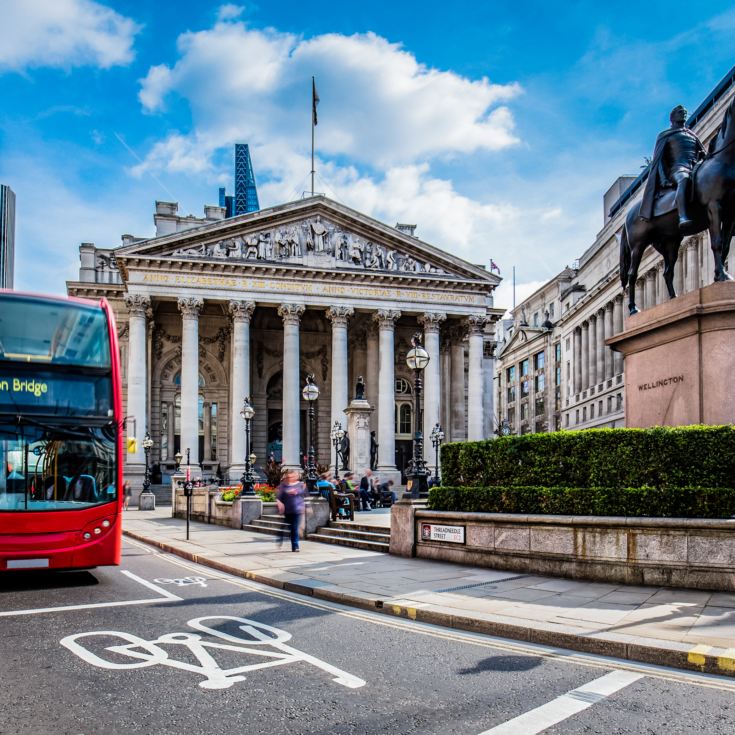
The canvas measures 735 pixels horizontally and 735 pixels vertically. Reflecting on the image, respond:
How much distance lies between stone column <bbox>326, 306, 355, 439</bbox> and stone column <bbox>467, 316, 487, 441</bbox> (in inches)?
355

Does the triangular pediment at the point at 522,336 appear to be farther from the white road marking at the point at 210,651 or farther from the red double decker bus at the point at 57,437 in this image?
the white road marking at the point at 210,651

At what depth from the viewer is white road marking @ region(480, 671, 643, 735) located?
18.4 ft

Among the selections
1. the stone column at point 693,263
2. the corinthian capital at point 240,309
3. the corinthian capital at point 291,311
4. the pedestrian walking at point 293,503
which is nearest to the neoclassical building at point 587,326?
the stone column at point 693,263

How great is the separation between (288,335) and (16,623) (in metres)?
40.9

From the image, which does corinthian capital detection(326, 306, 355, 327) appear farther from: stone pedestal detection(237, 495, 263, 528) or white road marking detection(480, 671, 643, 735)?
white road marking detection(480, 671, 643, 735)

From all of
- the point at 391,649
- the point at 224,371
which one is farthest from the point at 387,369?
the point at 391,649

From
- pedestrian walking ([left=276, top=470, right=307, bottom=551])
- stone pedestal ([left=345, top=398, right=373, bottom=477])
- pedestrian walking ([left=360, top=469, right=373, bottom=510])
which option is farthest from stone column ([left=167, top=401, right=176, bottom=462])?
pedestrian walking ([left=276, top=470, right=307, bottom=551])

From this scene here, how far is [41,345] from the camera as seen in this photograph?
41.1 ft

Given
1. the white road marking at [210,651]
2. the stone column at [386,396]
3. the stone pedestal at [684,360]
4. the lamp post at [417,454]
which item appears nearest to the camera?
the white road marking at [210,651]

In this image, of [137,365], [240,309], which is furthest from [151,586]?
[240,309]

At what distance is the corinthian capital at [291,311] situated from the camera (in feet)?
166

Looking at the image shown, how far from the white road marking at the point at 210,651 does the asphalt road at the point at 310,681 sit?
0.08 ft

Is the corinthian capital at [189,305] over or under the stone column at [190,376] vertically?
over

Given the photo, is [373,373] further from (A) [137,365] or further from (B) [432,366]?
(A) [137,365]
